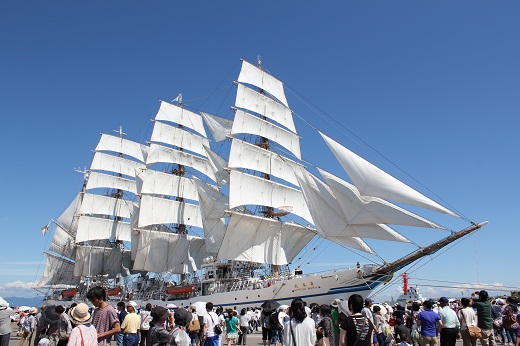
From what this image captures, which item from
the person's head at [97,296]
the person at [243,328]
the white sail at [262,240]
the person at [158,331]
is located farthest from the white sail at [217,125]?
the person at [158,331]

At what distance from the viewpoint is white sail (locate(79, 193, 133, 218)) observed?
79.7 meters

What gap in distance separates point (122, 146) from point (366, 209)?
64.3m

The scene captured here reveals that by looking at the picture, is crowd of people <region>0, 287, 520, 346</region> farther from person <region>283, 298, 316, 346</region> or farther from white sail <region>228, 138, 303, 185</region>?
white sail <region>228, 138, 303, 185</region>

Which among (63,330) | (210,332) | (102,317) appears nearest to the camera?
(102,317)

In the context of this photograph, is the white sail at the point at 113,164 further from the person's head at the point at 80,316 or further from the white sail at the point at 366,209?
the person's head at the point at 80,316

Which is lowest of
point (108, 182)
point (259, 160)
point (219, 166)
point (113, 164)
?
point (259, 160)

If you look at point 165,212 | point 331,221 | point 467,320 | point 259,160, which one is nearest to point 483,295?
point 467,320

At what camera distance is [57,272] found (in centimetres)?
8469

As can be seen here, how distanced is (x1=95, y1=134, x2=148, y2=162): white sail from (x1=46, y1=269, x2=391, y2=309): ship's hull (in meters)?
47.0

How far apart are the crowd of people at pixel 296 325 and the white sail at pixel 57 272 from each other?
76.9 m

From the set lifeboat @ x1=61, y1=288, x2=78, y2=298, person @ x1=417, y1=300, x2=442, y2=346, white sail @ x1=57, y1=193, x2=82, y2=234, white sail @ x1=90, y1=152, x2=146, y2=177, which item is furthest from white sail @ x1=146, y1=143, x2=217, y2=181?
person @ x1=417, y1=300, x2=442, y2=346

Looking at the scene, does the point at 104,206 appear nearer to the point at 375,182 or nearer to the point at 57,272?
the point at 57,272

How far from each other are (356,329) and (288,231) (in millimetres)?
47369

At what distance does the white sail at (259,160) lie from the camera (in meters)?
57.4
